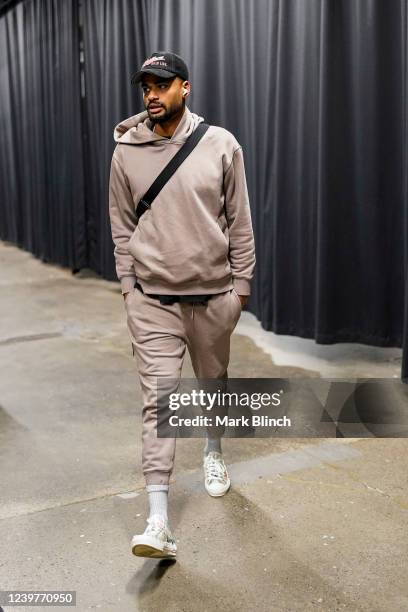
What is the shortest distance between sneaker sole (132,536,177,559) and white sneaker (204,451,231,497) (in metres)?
0.51

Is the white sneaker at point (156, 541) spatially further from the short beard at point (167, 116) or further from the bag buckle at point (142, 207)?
the short beard at point (167, 116)

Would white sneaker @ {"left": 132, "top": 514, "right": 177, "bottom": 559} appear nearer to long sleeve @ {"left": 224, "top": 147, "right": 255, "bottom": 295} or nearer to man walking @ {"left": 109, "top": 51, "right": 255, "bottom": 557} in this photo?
man walking @ {"left": 109, "top": 51, "right": 255, "bottom": 557}

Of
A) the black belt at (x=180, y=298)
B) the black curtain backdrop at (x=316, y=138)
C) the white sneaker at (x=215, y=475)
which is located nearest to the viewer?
the black belt at (x=180, y=298)

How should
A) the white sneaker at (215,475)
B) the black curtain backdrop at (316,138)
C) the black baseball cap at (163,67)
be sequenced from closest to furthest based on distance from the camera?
1. the black baseball cap at (163,67)
2. the white sneaker at (215,475)
3. the black curtain backdrop at (316,138)

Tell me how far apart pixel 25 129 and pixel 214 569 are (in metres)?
6.81

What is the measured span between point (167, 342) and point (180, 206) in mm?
373

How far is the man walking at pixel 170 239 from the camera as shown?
218 centimetres

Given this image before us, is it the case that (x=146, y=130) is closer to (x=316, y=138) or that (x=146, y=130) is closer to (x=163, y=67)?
(x=163, y=67)

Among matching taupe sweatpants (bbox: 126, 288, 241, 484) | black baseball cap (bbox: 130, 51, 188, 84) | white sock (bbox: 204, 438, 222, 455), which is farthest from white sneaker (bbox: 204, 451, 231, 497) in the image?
black baseball cap (bbox: 130, 51, 188, 84)

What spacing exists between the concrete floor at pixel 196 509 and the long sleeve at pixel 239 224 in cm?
70

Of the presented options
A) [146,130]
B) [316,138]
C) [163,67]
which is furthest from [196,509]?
[316,138]

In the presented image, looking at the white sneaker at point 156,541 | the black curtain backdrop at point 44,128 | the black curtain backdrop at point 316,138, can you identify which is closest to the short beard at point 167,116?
the white sneaker at point 156,541

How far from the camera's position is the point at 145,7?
5738 mm

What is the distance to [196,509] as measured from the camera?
8.18 feet
